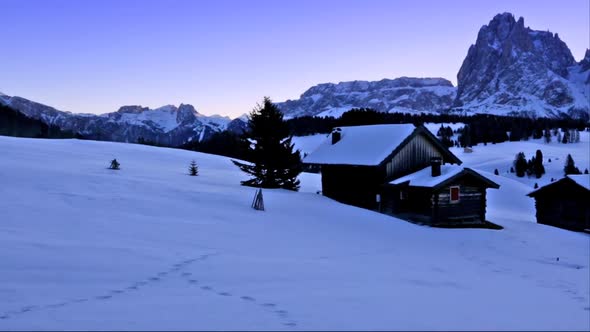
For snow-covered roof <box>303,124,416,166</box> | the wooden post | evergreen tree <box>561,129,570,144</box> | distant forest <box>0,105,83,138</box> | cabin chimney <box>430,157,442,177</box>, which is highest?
evergreen tree <box>561,129,570,144</box>

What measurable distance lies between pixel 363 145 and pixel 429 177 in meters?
5.99

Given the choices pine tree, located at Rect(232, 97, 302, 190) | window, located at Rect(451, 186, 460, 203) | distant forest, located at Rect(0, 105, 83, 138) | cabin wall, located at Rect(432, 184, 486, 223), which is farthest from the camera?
distant forest, located at Rect(0, 105, 83, 138)

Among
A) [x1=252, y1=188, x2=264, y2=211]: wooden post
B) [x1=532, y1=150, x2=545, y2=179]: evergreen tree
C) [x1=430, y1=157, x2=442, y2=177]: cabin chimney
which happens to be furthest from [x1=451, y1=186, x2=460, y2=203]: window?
[x1=532, y1=150, x2=545, y2=179]: evergreen tree

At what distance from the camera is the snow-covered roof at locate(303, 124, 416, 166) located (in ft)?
93.6

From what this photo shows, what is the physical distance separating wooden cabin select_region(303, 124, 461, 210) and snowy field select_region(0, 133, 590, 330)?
24.8 ft

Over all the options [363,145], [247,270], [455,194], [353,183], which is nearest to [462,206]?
[455,194]

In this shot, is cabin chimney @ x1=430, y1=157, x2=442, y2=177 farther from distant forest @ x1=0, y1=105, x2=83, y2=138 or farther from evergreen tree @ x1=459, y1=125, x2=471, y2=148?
evergreen tree @ x1=459, y1=125, x2=471, y2=148

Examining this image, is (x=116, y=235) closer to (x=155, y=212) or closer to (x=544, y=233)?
(x=155, y=212)

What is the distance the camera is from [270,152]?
111ft

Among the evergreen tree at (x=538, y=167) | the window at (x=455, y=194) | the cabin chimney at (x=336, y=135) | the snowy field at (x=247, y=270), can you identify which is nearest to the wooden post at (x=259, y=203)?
the snowy field at (x=247, y=270)

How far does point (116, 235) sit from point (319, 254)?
5637 millimetres

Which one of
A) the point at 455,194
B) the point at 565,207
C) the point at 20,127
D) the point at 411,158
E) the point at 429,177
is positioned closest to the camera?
the point at 455,194

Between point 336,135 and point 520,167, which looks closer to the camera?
point 336,135

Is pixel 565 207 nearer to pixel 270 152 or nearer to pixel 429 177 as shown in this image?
pixel 429 177
